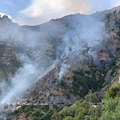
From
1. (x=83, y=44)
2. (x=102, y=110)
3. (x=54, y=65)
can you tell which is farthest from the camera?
(x=83, y=44)

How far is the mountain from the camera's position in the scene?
102 meters

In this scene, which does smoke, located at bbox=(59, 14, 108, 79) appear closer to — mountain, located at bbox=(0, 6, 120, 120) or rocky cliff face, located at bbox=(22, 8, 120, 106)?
mountain, located at bbox=(0, 6, 120, 120)

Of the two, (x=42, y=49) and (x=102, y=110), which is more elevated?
(x=42, y=49)

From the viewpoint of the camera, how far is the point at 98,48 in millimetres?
153375

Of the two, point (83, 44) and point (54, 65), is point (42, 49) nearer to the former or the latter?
point (54, 65)

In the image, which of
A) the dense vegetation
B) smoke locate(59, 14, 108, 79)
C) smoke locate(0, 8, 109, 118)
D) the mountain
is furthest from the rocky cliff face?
the dense vegetation

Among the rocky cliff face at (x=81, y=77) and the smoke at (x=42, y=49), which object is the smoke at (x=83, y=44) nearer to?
the smoke at (x=42, y=49)

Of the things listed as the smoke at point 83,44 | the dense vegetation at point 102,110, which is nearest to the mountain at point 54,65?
the smoke at point 83,44

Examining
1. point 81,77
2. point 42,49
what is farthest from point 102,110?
point 42,49

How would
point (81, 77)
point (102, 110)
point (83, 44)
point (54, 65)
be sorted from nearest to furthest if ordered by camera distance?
1. point (102, 110)
2. point (81, 77)
3. point (54, 65)
4. point (83, 44)

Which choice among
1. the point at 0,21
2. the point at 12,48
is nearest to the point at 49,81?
the point at 12,48

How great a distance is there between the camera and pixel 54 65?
144m

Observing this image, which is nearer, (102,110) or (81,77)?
(102,110)

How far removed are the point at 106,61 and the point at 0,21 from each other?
117500 mm
